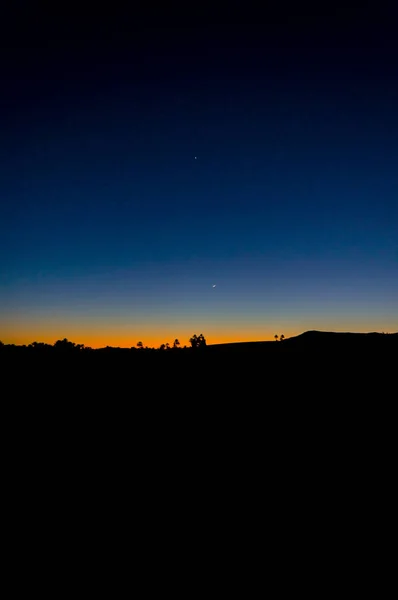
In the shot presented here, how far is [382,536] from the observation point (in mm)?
5641

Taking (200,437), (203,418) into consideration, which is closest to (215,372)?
(203,418)

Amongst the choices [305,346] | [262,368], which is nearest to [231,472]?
[262,368]

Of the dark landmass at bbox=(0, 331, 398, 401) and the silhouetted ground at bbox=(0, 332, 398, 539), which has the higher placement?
the dark landmass at bbox=(0, 331, 398, 401)

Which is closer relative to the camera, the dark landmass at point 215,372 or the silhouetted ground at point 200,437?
the silhouetted ground at point 200,437

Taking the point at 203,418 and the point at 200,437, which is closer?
the point at 200,437

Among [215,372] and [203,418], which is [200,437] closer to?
[203,418]

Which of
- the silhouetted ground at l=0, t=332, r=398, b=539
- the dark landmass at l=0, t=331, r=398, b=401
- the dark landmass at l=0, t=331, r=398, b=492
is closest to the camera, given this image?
the silhouetted ground at l=0, t=332, r=398, b=539

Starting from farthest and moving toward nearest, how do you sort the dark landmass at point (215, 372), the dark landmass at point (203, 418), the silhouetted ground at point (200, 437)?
1. the dark landmass at point (215, 372)
2. the dark landmass at point (203, 418)
3. the silhouetted ground at point (200, 437)

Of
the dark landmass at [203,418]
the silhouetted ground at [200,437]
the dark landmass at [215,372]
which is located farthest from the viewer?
the dark landmass at [215,372]

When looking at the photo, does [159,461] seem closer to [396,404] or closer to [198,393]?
[198,393]

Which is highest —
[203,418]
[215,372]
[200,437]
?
[215,372]

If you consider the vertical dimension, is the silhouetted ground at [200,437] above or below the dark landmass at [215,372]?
below

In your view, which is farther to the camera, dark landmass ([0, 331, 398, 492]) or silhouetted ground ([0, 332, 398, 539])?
dark landmass ([0, 331, 398, 492])

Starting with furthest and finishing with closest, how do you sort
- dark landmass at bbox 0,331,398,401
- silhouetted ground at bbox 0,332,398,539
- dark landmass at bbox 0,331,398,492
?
dark landmass at bbox 0,331,398,401, dark landmass at bbox 0,331,398,492, silhouetted ground at bbox 0,332,398,539
